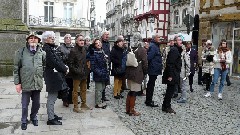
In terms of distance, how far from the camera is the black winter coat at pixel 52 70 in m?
5.86

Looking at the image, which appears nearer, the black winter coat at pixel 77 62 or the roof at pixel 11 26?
the black winter coat at pixel 77 62

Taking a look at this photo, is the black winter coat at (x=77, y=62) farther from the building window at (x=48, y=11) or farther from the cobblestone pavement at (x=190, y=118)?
the building window at (x=48, y=11)

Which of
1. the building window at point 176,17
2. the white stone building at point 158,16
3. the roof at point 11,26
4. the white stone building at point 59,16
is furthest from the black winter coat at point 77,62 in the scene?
the white stone building at point 59,16

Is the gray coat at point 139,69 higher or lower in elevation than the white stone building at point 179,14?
lower

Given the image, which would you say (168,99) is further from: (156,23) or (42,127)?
(156,23)

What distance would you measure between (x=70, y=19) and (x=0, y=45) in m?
25.8

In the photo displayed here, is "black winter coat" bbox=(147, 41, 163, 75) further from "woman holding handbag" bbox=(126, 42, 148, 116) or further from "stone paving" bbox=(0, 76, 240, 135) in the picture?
"stone paving" bbox=(0, 76, 240, 135)

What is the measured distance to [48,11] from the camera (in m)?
36.8

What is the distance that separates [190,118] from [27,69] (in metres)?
3.77

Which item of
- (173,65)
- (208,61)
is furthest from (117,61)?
(208,61)

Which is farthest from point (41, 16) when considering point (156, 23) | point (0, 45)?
point (0, 45)

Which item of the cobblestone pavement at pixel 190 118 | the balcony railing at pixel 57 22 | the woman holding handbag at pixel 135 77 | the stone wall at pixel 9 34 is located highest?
the balcony railing at pixel 57 22

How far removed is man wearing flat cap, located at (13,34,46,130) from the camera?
5570 mm

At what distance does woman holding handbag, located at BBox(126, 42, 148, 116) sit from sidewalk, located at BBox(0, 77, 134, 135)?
425 mm
